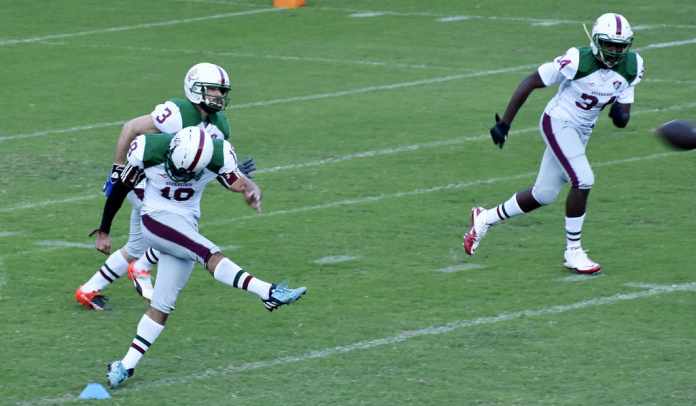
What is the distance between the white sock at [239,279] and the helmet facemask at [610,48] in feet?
10.3

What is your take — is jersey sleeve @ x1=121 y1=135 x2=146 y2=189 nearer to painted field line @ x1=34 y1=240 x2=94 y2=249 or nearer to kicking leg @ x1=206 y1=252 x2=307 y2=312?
kicking leg @ x1=206 y1=252 x2=307 y2=312

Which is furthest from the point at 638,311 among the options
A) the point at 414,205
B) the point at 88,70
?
the point at 88,70

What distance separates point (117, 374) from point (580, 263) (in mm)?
3568

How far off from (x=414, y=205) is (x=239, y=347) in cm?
386

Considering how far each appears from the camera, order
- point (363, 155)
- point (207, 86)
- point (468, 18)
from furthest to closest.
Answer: point (468, 18), point (363, 155), point (207, 86)

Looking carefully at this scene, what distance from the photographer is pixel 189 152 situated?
8055mm

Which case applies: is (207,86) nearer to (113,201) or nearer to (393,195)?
(113,201)

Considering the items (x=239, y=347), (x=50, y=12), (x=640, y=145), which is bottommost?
(x=50, y=12)

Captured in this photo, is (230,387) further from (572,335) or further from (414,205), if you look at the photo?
(414,205)

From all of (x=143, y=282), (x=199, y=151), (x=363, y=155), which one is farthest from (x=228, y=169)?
(x=363, y=155)

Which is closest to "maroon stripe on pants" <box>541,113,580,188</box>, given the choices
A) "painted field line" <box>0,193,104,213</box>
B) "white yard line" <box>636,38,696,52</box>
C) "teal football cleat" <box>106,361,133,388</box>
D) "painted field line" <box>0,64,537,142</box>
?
"teal football cleat" <box>106,361,133,388</box>

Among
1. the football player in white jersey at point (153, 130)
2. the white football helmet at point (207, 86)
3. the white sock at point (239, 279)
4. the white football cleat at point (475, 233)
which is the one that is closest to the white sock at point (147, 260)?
the football player in white jersey at point (153, 130)

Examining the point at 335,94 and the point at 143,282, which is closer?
the point at 143,282

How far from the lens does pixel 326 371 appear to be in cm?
823
